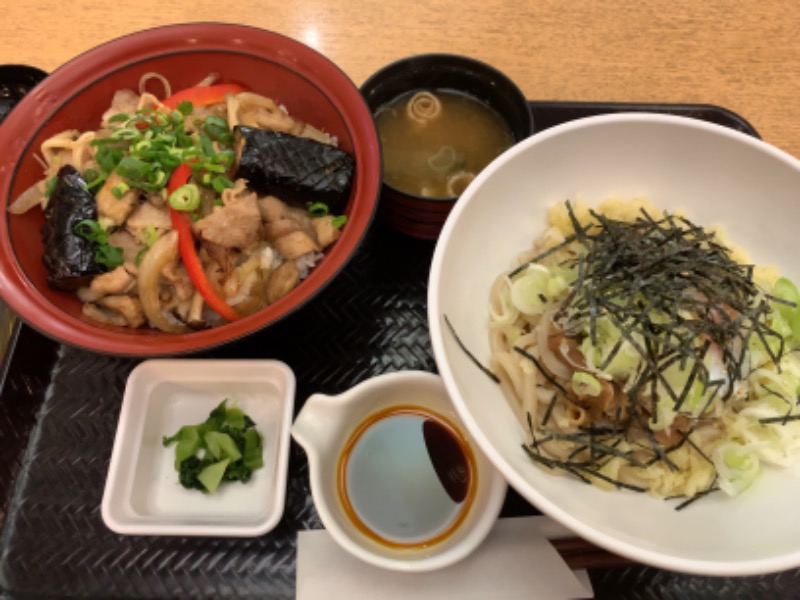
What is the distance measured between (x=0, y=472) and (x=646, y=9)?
252 centimetres

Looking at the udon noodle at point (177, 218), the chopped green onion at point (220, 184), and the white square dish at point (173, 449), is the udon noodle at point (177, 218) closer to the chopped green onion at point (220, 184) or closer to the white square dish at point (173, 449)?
the chopped green onion at point (220, 184)

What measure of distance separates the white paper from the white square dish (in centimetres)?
16

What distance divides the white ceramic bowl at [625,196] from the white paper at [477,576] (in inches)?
9.6

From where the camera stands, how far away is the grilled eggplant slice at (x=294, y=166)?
5.24 ft

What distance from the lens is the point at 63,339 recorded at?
4.56ft

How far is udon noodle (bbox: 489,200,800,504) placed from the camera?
1.12m

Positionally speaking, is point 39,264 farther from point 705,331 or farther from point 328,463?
point 705,331

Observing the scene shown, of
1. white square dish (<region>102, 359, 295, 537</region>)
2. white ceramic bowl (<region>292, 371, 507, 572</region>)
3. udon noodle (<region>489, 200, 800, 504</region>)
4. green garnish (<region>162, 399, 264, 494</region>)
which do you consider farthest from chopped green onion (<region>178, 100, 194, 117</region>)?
udon noodle (<region>489, 200, 800, 504</region>)

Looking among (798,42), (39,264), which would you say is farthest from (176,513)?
(798,42)

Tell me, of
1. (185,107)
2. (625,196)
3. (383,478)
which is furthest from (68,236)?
(625,196)

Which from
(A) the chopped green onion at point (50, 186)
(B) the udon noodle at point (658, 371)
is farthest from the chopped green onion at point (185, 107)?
(B) the udon noodle at point (658, 371)

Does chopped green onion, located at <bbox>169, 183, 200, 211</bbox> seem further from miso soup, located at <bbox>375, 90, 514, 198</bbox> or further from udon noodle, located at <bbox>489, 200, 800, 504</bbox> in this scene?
udon noodle, located at <bbox>489, 200, 800, 504</bbox>

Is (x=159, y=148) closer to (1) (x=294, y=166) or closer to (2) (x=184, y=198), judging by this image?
(2) (x=184, y=198)

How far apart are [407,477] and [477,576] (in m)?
0.28
